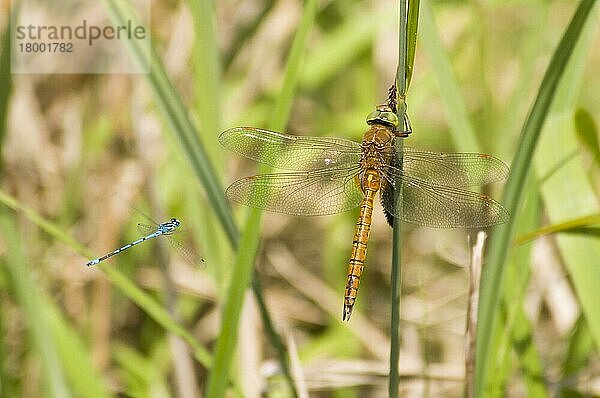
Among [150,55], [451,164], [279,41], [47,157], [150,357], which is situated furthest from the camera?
[279,41]

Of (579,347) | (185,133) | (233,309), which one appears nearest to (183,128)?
(185,133)

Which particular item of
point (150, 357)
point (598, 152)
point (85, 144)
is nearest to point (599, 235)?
point (598, 152)

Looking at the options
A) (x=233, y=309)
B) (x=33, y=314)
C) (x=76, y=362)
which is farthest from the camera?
(x=76, y=362)

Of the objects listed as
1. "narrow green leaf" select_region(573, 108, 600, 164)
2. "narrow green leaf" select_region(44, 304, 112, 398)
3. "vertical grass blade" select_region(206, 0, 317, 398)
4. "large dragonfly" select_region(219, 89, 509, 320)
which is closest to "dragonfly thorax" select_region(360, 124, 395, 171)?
"large dragonfly" select_region(219, 89, 509, 320)

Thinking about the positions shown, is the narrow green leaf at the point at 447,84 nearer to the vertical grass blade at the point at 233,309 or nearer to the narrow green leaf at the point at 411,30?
the narrow green leaf at the point at 411,30

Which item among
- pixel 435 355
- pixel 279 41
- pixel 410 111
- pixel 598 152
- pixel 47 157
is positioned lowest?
pixel 435 355

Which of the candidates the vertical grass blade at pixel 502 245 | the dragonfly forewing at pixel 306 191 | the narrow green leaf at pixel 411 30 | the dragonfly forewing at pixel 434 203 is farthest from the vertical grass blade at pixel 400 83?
the dragonfly forewing at pixel 306 191

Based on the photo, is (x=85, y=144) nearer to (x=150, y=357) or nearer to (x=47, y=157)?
(x=47, y=157)

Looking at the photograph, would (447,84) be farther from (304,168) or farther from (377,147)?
(304,168)
